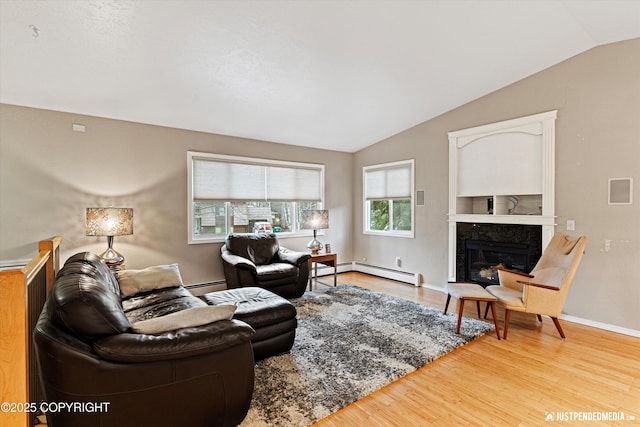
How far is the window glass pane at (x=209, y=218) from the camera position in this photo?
485 centimetres

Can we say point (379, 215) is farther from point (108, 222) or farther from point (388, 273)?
point (108, 222)

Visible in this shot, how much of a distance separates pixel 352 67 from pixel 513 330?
3.42m

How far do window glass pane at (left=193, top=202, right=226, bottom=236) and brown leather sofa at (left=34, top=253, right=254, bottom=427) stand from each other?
297 centimetres

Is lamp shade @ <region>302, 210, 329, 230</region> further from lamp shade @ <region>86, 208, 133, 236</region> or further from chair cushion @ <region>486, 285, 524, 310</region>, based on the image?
chair cushion @ <region>486, 285, 524, 310</region>

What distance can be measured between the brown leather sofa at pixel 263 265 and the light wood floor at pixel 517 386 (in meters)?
2.25

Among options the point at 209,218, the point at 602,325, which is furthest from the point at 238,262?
the point at 602,325

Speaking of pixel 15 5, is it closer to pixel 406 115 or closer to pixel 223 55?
pixel 223 55

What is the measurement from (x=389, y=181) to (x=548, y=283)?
3.09m

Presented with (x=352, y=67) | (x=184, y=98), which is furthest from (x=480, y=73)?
(x=184, y=98)

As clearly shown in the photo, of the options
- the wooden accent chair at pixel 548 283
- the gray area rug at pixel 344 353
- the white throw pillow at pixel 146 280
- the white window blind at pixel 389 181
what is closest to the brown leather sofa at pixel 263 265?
the gray area rug at pixel 344 353

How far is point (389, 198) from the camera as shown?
5902mm

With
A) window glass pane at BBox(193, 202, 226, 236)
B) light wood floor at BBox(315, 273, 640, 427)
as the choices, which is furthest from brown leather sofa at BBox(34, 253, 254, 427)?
window glass pane at BBox(193, 202, 226, 236)

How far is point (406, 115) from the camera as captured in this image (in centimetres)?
499

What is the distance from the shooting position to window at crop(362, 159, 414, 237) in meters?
5.61
